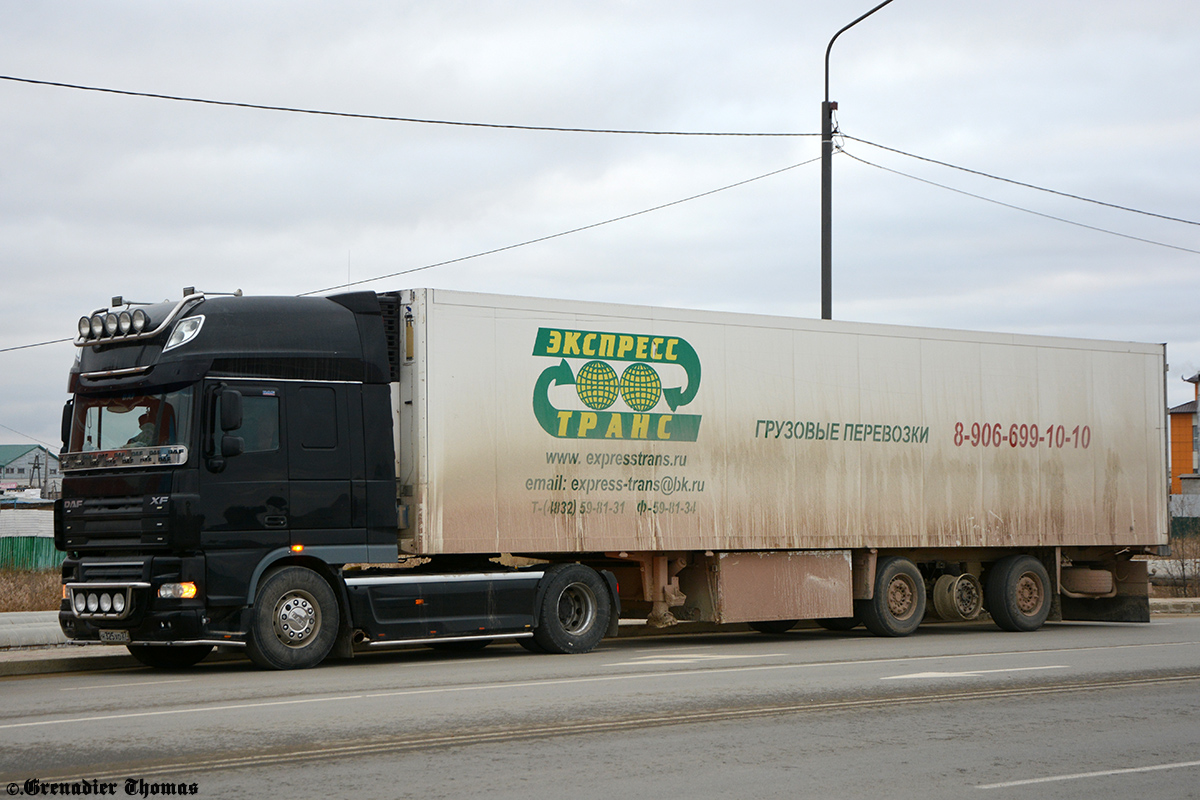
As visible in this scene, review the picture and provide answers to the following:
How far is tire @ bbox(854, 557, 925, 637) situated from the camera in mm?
18000

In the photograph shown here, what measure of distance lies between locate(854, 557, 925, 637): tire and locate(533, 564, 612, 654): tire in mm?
4163

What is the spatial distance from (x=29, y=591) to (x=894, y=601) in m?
16.0

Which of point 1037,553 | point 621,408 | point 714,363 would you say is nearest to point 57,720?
point 621,408

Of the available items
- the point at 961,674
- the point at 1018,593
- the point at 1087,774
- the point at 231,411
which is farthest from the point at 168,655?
the point at 1018,593

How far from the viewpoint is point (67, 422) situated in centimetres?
1441

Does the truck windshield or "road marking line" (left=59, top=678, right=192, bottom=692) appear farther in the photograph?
the truck windshield

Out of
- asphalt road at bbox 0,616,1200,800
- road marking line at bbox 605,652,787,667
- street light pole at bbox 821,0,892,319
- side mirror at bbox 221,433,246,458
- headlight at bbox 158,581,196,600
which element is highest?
street light pole at bbox 821,0,892,319

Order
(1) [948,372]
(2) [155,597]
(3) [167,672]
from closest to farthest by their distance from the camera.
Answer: (2) [155,597]
(3) [167,672]
(1) [948,372]

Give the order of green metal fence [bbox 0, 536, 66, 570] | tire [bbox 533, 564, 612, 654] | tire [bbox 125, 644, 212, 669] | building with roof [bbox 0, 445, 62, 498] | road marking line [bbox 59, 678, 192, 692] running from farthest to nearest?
1. building with roof [bbox 0, 445, 62, 498]
2. green metal fence [bbox 0, 536, 66, 570]
3. tire [bbox 533, 564, 612, 654]
4. tire [bbox 125, 644, 212, 669]
5. road marking line [bbox 59, 678, 192, 692]

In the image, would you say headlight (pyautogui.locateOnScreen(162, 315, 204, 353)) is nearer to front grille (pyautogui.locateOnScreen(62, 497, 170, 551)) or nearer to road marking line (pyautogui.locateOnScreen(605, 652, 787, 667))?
front grille (pyautogui.locateOnScreen(62, 497, 170, 551))

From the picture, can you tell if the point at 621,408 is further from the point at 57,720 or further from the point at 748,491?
the point at 57,720

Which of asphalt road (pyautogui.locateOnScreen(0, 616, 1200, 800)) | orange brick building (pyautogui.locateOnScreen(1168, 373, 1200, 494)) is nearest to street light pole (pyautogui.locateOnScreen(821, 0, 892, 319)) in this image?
asphalt road (pyautogui.locateOnScreen(0, 616, 1200, 800))

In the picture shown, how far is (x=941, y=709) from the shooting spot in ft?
33.9

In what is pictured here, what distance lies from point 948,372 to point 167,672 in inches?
427
